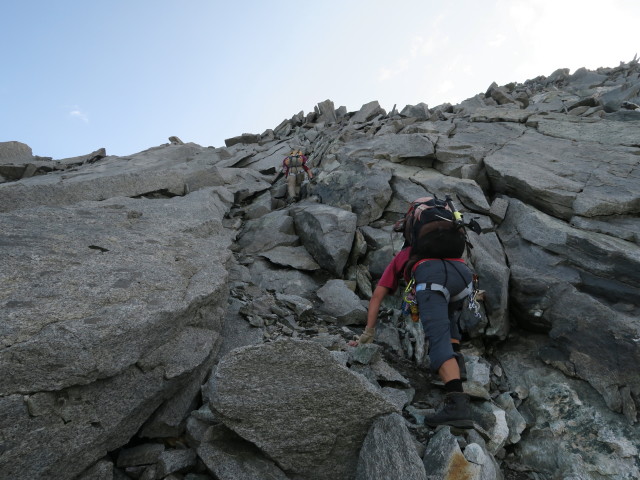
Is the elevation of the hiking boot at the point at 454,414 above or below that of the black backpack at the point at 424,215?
below

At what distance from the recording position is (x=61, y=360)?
4.05 meters

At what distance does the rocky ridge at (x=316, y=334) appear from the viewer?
433cm

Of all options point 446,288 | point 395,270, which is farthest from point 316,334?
point 446,288

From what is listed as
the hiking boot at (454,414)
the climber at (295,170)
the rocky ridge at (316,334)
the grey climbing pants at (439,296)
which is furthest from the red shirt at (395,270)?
the climber at (295,170)

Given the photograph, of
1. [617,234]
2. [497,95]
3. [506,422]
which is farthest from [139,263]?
[497,95]

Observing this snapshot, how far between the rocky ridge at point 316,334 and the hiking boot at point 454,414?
146mm

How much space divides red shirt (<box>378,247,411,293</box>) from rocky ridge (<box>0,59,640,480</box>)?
1337 mm

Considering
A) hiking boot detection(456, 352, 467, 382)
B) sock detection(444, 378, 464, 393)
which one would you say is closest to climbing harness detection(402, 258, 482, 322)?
hiking boot detection(456, 352, 467, 382)

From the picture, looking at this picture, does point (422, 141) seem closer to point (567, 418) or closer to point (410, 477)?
point (567, 418)

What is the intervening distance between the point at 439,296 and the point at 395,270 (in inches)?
46.9

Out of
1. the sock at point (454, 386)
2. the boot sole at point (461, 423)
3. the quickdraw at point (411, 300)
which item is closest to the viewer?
the boot sole at point (461, 423)

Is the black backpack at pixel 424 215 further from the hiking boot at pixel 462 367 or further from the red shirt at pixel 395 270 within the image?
the hiking boot at pixel 462 367

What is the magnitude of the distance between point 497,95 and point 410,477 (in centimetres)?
2784

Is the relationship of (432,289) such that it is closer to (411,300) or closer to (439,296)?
(439,296)
